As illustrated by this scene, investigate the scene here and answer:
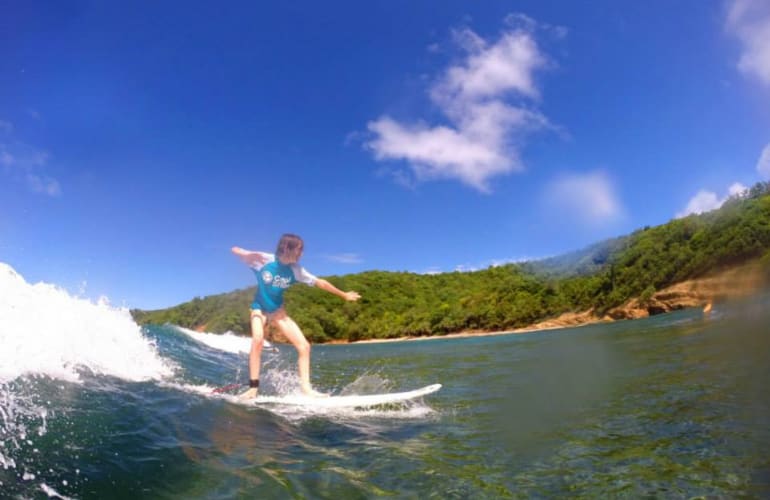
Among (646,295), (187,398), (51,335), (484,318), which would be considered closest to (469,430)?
(187,398)

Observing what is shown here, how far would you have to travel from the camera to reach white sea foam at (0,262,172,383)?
6.77 metres

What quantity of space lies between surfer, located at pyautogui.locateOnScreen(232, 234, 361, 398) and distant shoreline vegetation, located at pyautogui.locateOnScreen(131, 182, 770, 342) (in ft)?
126

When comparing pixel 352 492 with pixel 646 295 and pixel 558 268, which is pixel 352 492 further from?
pixel 558 268

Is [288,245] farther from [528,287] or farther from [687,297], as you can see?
[528,287]

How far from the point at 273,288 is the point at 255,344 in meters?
0.99

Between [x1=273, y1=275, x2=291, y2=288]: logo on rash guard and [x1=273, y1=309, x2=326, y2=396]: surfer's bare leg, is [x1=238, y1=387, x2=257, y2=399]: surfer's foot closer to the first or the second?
[x1=273, y1=309, x2=326, y2=396]: surfer's bare leg

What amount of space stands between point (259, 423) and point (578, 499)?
408 centimetres

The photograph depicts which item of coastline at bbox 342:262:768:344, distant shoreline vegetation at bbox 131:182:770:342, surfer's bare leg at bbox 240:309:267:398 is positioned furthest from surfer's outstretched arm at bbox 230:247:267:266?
coastline at bbox 342:262:768:344

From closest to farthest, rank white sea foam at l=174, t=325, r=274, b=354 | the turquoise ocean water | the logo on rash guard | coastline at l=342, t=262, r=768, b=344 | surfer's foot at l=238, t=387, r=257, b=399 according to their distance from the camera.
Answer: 1. the turquoise ocean water
2. surfer's foot at l=238, t=387, r=257, b=399
3. the logo on rash guard
4. white sea foam at l=174, t=325, r=274, b=354
5. coastline at l=342, t=262, r=768, b=344

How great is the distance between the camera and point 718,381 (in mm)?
7141

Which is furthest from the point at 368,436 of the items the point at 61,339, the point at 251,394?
the point at 61,339

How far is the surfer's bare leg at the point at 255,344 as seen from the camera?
25.2 feet

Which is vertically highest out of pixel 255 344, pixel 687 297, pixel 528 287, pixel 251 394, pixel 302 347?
pixel 528 287

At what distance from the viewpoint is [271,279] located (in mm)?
7734
